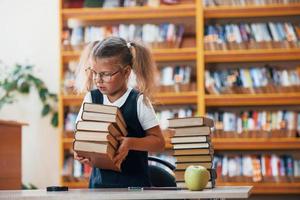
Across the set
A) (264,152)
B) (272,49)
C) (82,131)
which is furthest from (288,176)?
(82,131)

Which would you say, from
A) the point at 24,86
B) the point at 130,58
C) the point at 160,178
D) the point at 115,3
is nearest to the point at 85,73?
the point at 130,58

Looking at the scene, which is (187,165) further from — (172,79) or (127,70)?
(172,79)

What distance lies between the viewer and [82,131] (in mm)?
2367

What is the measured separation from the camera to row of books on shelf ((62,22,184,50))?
588 cm

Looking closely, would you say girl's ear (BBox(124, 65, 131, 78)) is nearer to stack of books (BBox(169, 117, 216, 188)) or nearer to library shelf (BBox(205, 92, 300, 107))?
stack of books (BBox(169, 117, 216, 188))

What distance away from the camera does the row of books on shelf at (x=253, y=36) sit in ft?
18.9

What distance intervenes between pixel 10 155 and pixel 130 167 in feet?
3.88

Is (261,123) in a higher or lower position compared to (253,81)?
lower

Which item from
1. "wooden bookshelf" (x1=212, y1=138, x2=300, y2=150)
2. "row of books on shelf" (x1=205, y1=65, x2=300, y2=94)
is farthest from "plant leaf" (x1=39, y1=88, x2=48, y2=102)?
"wooden bookshelf" (x1=212, y1=138, x2=300, y2=150)

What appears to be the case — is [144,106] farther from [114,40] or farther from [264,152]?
[264,152]

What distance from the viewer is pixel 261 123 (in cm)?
579

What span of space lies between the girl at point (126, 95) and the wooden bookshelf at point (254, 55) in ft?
9.14

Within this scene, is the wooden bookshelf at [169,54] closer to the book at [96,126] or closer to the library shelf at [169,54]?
the library shelf at [169,54]

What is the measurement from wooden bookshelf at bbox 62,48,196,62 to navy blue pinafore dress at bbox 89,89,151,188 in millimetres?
2904
